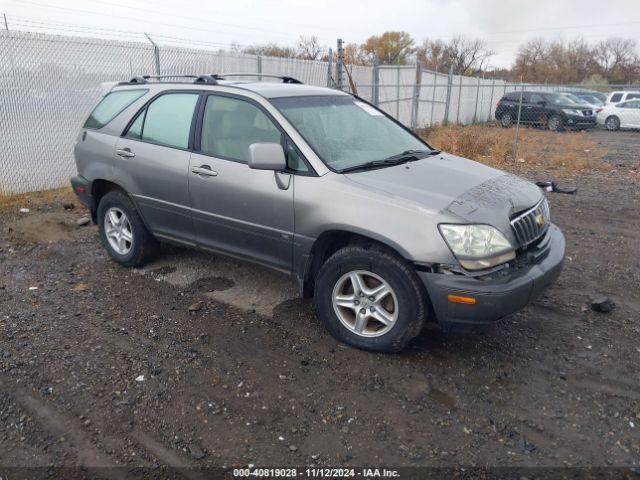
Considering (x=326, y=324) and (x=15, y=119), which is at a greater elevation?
(x=15, y=119)

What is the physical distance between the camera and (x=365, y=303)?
3.63m

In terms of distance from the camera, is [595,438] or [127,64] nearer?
[595,438]

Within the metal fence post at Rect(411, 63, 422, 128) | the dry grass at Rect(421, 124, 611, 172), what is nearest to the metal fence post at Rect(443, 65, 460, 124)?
the metal fence post at Rect(411, 63, 422, 128)

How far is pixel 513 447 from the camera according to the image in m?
2.79

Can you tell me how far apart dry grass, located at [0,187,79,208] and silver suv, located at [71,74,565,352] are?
3.01 meters

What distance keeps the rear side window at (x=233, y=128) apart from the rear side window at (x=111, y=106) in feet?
3.31

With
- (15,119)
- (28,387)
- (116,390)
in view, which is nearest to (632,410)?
(116,390)

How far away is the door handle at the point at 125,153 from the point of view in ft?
15.6

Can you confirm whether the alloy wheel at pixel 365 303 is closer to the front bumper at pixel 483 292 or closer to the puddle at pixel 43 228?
the front bumper at pixel 483 292

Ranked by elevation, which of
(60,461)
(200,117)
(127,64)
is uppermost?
(127,64)

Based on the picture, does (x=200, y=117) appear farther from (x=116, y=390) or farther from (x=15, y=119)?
(x=15, y=119)

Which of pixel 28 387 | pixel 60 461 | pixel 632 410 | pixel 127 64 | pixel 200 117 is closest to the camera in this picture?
pixel 60 461

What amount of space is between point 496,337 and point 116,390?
2643 mm

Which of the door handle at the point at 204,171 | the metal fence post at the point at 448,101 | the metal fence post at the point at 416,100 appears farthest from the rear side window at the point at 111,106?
the metal fence post at the point at 448,101
